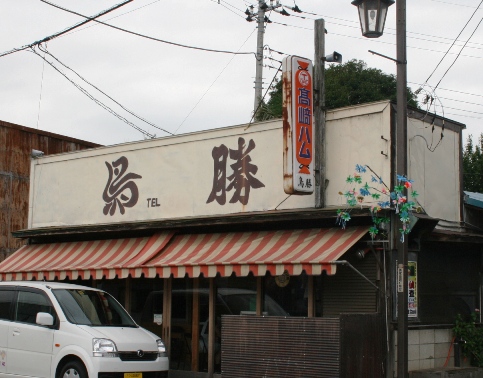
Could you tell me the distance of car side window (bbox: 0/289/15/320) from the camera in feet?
42.3

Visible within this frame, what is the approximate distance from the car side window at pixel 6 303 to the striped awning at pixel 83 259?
7.10 ft

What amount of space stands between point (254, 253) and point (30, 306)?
3.76 m

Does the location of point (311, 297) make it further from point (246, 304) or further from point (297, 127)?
point (297, 127)

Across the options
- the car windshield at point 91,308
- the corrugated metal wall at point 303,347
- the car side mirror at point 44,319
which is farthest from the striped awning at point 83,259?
the corrugated metal wall at point 303,347

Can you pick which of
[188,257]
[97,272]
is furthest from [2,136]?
[188,257]

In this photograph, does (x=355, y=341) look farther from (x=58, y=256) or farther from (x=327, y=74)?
(x=327, y=74)

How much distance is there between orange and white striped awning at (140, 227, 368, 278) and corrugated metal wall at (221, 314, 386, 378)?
3.12 feet

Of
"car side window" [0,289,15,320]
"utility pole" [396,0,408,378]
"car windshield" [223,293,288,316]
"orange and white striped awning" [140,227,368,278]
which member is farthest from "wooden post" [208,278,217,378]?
"utility pole" [396,0,408,378]

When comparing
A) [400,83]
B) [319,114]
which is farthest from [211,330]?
[400,83]

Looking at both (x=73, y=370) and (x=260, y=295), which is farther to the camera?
(x=260, y=295)

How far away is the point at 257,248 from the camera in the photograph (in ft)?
43.8

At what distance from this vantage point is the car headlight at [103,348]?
11.4 m

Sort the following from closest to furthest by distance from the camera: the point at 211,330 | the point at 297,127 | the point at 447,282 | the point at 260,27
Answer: the point at 297,127 → the point at 447,282 → the point at 211,330 → the point at 260,27

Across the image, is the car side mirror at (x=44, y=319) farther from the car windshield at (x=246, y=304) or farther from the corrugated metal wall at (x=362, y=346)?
the corrugated metal wall at (x=362, y=346)
